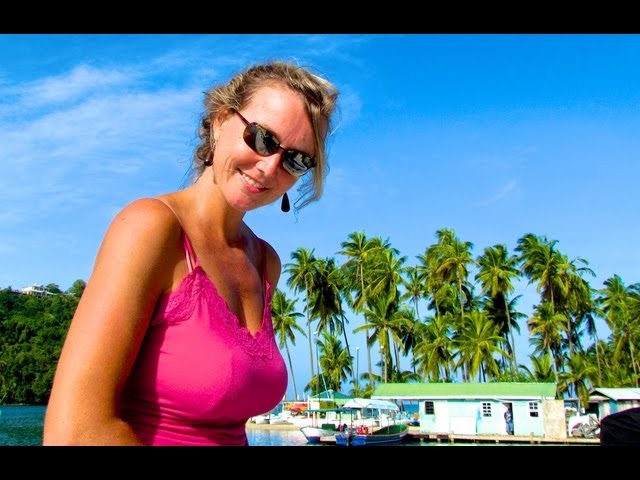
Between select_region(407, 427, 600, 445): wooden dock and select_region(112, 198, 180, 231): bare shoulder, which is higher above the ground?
select_region(112, 198, 180, 231): bare shoulder

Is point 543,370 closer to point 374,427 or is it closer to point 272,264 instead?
point 374,427

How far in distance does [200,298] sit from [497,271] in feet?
170

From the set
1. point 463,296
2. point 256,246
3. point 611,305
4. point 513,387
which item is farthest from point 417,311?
point 256,246

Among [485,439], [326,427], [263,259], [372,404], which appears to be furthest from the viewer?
[326,427]

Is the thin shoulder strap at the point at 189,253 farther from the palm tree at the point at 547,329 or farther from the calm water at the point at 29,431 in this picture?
the palm tree at the point at 547,329

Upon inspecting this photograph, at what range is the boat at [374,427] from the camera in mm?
36906

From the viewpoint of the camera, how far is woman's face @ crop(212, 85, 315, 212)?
4.13 ft

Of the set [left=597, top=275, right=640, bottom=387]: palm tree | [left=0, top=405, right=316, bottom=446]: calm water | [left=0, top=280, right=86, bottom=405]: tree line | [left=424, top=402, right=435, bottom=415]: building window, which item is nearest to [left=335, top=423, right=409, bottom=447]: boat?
[left=424, top=402, right=435, bottom=415]: building window

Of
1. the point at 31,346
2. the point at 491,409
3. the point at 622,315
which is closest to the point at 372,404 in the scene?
the point at 491,409

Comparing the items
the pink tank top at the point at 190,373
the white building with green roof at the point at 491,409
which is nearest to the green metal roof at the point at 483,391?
the white building with green roof at the point at 491,409

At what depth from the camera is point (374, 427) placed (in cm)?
4081

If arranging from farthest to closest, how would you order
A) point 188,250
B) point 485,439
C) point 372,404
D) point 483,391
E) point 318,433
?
point 318,433 → point 372,404 → point 483,391 → point 485,439 → point 188,250

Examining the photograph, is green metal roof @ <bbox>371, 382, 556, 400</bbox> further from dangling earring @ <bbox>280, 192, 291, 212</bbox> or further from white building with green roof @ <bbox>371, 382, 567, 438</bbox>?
dangling earring @ <bbox>280, 192, 291, 212</bbox>
